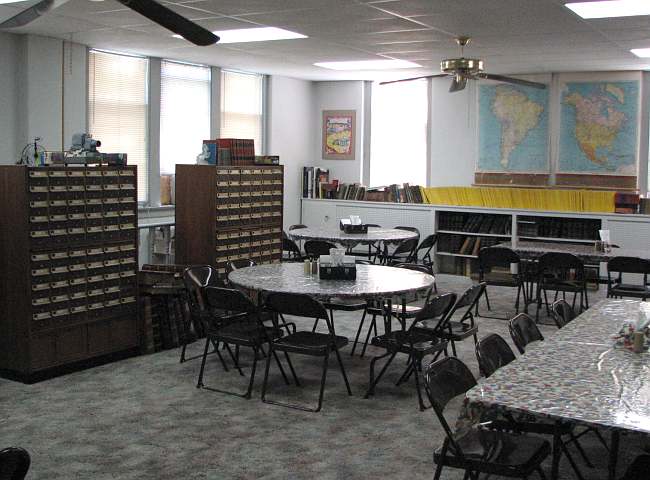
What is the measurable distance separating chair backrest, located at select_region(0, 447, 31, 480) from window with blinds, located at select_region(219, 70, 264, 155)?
8600mm

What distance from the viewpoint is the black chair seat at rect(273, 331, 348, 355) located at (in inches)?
204

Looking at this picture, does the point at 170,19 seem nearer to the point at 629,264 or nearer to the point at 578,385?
the point at 578,385

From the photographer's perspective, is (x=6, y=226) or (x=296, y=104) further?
(x=296, y=104)

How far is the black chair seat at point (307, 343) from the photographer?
5.18 metres

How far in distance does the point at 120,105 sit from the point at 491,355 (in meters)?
6.48

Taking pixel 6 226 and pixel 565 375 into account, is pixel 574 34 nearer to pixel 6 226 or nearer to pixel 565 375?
pixel 565 375

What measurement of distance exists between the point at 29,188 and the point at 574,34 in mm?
5087

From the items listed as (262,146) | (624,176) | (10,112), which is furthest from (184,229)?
(624,176)

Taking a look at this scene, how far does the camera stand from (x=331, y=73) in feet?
36.8

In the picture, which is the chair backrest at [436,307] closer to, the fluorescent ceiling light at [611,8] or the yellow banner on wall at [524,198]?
the fluorescent ceiling light at [611,8]

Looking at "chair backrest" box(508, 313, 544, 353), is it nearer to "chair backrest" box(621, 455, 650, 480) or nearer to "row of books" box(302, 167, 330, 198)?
"chair backrest" box(621, 455, 650, 480)

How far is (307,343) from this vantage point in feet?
17.4

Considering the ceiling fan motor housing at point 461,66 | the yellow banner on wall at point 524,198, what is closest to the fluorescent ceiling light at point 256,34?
the ceiling fan motor housing at point 461,66

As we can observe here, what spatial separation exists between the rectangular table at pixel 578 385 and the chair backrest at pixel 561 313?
0.82m
